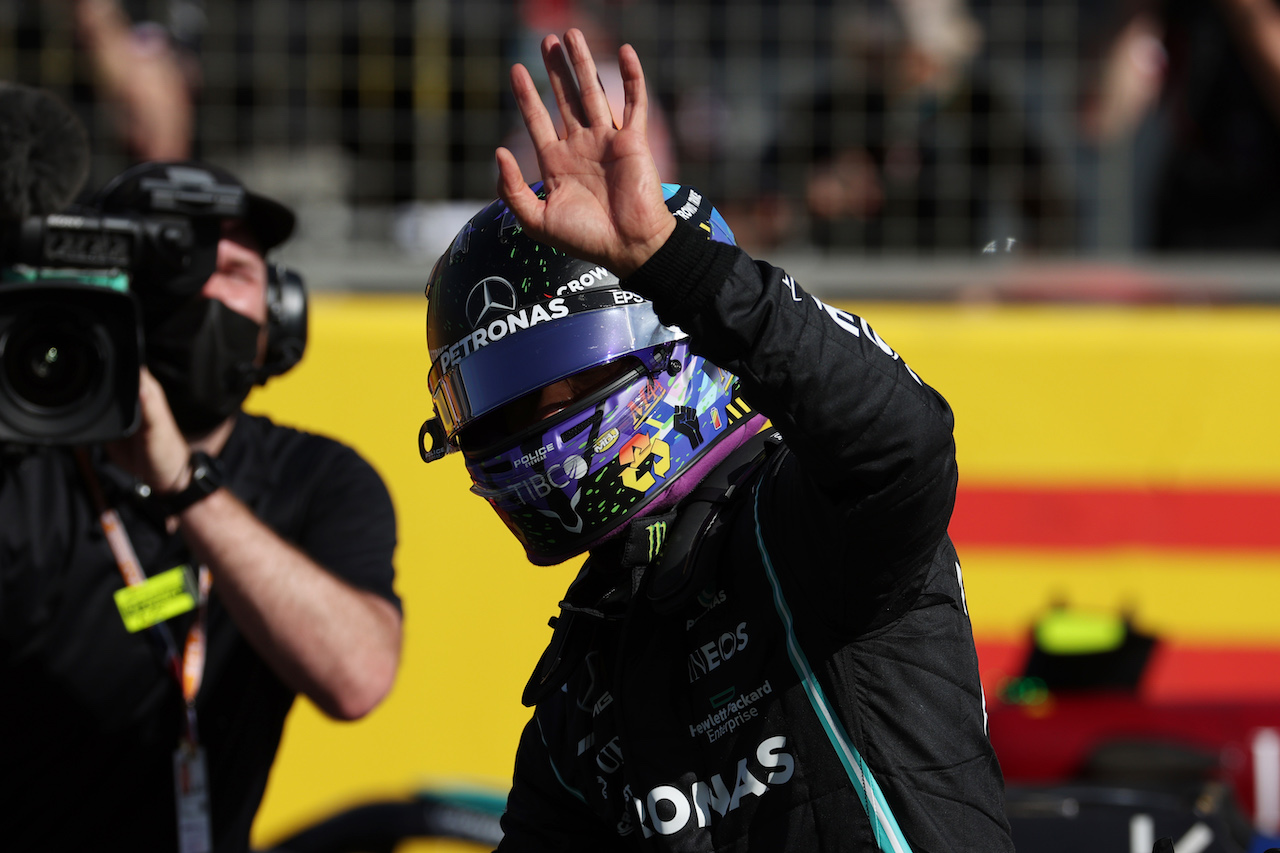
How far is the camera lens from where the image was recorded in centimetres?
247

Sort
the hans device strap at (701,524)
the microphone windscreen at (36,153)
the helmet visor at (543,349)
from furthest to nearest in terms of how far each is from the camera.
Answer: the microphone windscreen at (36,153) < the helmet visor at (543,349) < the hans device strap at (701,524)

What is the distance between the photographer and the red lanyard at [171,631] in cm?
271

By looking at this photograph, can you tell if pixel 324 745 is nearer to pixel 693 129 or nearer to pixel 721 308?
pixel 693 129

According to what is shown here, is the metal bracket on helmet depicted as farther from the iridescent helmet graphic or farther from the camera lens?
the camera lens

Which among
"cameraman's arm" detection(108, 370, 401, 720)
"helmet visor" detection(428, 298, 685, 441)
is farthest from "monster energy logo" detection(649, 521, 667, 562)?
"cameraman's arm" detection(108, 370, 401, 720)

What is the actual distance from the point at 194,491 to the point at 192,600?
1.16 ft

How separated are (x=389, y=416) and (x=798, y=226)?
61.5 inches

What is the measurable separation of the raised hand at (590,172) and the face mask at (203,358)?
4.04ft

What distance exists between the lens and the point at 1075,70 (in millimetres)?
4871

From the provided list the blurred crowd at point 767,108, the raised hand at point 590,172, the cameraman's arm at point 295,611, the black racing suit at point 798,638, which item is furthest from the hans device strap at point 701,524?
the blurred crowd at point 767,108

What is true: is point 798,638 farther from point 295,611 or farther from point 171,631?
point 171,631

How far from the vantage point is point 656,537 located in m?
1.93

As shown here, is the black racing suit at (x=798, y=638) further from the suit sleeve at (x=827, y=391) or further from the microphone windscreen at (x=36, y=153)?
the microphone windscreen at (x=36, y=153)

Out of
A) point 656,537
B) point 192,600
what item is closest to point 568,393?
point 656,537
